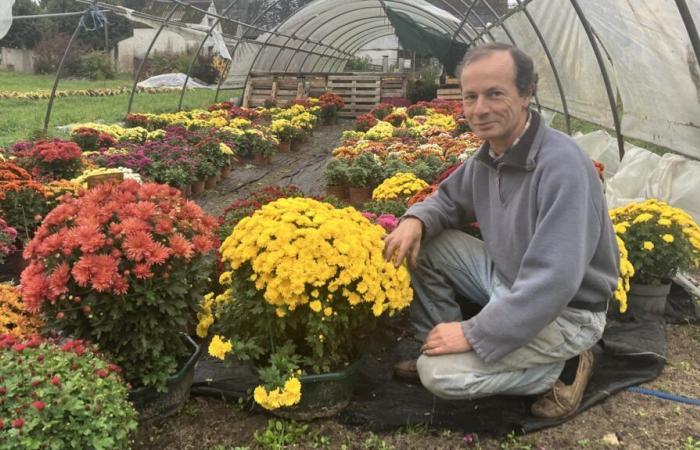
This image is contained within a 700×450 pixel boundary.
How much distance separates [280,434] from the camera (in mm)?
2516

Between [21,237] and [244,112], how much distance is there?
9.25 metres

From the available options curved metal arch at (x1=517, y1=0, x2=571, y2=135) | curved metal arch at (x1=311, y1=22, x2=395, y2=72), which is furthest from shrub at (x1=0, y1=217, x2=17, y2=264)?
curved metal arch at (x1=311, y1=22, x2=395, y2=72)

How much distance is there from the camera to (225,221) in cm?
377

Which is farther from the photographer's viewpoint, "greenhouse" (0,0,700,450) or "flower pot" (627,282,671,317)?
"flower pot" (627,282,671,317)

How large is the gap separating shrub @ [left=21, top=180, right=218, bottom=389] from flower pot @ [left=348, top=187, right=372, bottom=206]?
3868 mm

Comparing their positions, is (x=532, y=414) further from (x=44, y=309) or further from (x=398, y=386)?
(x=44, y=309)

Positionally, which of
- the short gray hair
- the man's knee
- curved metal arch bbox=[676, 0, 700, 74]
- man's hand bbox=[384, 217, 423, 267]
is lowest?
the man's knee

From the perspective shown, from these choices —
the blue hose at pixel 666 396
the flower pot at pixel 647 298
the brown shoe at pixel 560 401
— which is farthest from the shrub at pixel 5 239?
the flower pot at pixel 647 298

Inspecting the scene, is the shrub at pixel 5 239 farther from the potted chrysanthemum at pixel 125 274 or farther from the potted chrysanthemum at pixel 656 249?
the potted chrysanthemum at pixel 656 249

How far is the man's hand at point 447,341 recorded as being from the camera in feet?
7.39

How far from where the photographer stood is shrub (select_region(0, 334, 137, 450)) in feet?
5.73

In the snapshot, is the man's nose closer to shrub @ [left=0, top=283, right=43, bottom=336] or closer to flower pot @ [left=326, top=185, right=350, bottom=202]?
shrub @ [left=0, top=283, right=43, bottom=336]

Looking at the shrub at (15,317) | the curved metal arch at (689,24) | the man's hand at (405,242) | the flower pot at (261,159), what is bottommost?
the flower pot at (261,159)

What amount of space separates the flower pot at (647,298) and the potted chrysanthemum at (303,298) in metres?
2.06
